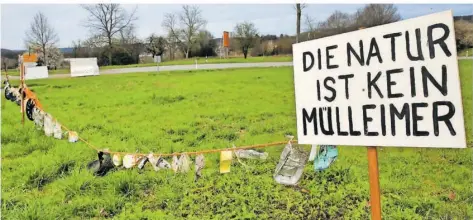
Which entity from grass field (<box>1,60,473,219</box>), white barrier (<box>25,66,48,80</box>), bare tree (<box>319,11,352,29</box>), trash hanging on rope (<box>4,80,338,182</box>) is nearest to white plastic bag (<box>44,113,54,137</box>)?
trash hanging on rope (<box>4,80,338,182</box>)

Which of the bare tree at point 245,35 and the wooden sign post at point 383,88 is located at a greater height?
the bare tree at point 245,35

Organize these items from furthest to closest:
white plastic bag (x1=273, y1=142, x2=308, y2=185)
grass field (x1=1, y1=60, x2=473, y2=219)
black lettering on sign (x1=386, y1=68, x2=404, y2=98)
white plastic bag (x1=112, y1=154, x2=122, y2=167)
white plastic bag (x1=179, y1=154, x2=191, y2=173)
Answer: white plastic bag (x1=112, y1=154, x2=122, y2=167) → white plastic bag (x1=179, y1=154, x2=191, y2=173) → grass field (x1=1, y1=60, x2=473, y2=219) → white plastic bag (x1=273, y1=142, x2=308, y2=185) → black lettering on sign (x1=386, y1=68, x2=404, y2=98)

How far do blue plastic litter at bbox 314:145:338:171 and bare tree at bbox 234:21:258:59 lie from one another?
27.2 meters

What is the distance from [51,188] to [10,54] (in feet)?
25.3

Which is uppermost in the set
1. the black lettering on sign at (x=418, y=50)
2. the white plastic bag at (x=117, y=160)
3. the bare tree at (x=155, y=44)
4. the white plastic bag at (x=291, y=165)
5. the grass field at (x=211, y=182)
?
the bare tree at (x=155, y=44)

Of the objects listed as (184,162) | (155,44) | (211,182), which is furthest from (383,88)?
(155,44)

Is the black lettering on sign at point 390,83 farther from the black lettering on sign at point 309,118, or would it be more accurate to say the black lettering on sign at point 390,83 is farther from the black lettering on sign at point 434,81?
the black lettering on sign at point 309,118

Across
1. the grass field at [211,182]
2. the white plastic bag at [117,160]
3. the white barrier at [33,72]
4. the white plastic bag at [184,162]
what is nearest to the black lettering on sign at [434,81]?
the grass field at [211,182]

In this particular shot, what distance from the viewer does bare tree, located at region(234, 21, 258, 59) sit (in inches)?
1145

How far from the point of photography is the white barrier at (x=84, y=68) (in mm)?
15784

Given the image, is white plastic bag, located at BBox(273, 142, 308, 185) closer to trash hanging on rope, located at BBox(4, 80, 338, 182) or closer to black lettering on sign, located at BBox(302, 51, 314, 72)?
trash hanging on rope, located at BBox(4, 80, 338, 182)

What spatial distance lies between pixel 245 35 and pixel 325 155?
28.0m

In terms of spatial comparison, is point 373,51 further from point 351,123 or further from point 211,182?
point 211,182

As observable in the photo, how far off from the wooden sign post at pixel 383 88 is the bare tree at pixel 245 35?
27850mm
